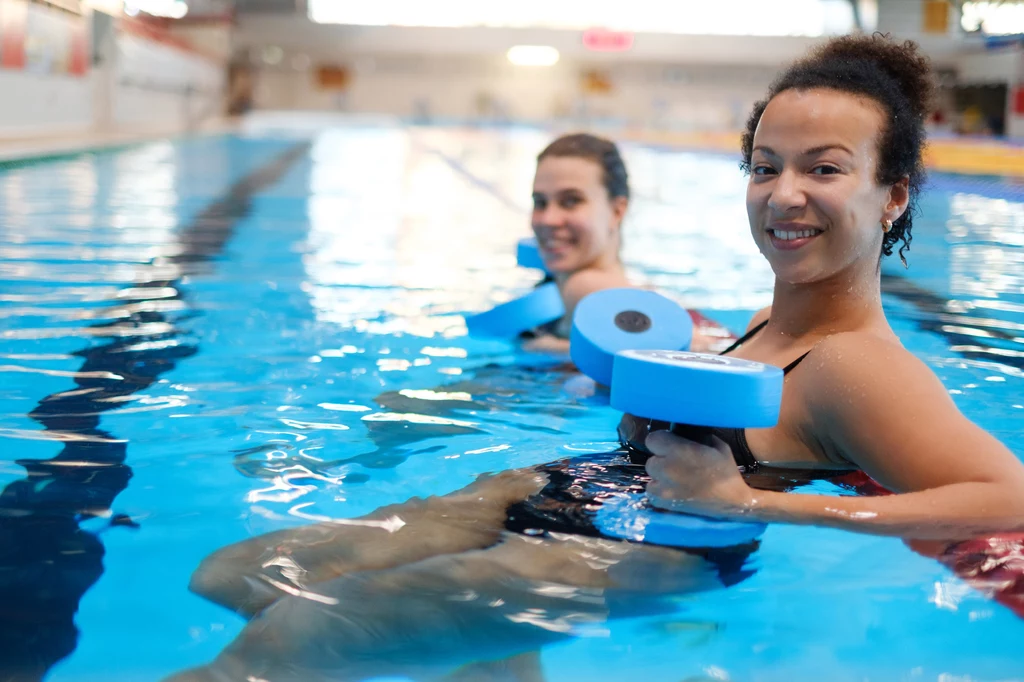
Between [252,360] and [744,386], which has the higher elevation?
[744,386]

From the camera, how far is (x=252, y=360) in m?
3.42

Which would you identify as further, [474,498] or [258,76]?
[258,76]

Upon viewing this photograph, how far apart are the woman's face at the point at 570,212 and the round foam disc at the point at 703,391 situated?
1857 millimetres

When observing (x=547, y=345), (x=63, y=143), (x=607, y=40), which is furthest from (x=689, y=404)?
(x=607, y=40)

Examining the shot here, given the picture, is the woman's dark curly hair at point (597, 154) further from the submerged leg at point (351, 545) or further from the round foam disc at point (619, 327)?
the submerged leg at point (351, 545)

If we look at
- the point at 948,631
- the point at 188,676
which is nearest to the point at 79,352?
the point at 188,676

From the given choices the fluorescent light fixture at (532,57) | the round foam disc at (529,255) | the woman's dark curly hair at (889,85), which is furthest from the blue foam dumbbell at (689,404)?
the fluorescent light fixture at (532,57)

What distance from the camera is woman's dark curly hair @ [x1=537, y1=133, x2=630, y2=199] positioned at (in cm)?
361

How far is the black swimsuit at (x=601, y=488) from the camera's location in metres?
1.79

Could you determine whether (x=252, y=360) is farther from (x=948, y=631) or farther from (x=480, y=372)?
(x=948, y=631)

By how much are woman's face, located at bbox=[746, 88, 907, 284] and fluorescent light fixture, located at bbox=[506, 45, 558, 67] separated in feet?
109

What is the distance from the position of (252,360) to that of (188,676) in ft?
6.87

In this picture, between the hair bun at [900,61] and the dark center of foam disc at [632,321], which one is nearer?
the hair bun at [900,61]

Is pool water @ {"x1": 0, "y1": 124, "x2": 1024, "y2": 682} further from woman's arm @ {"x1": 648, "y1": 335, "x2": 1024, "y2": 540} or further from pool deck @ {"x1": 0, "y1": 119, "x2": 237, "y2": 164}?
pool deck @ {"x1": 0, "y1": 119, "x2": 237, "y2": 164}
